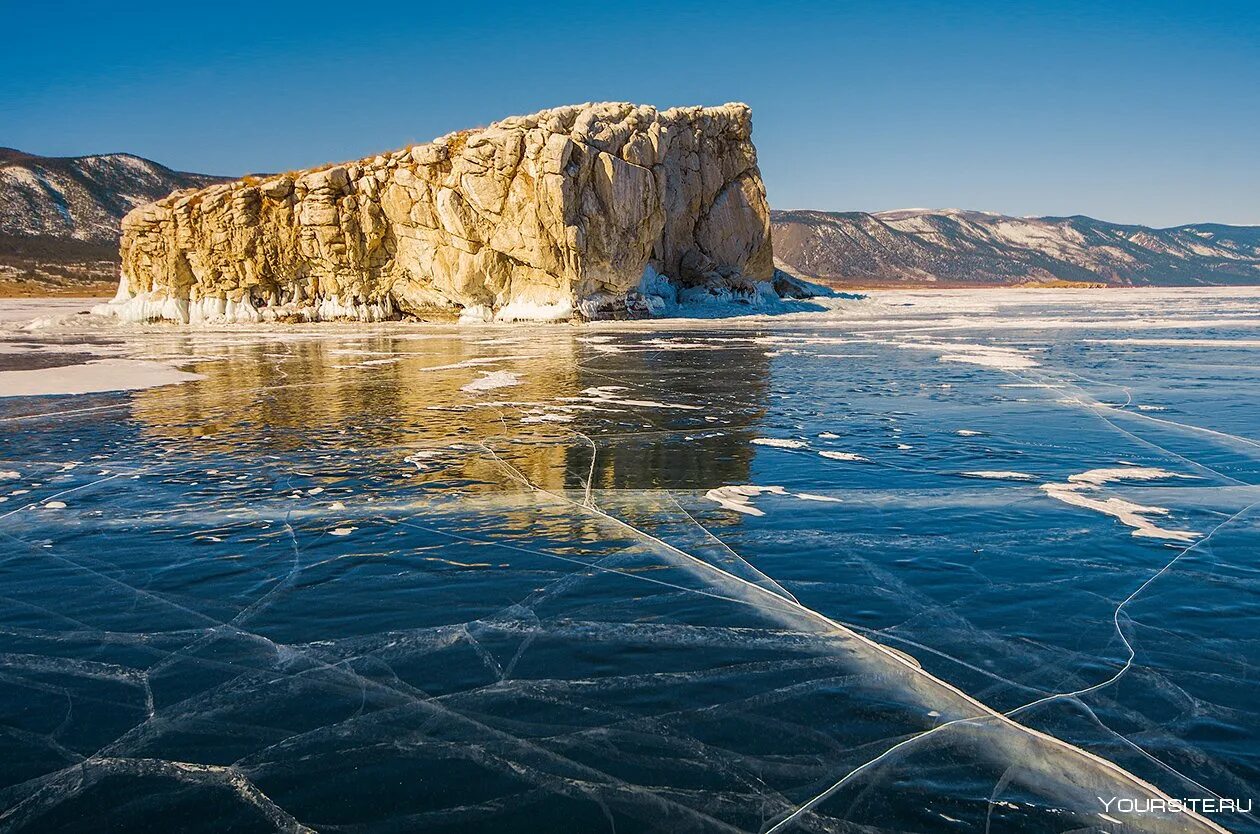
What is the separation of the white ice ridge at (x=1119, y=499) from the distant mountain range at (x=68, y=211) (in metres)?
110

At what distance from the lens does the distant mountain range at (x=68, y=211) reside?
365ft

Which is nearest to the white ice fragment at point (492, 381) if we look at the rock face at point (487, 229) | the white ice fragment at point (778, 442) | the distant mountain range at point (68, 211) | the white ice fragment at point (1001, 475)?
the white ice fragment at point (778, 442)

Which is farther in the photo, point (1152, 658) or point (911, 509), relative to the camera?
point (911, 509)

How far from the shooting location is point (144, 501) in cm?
883

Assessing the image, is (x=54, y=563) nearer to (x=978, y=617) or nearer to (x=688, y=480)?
(x=688, y=480)

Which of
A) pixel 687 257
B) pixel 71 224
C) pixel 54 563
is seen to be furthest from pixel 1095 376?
pixel 71 224

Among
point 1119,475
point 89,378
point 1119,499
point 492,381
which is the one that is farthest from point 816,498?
point 89,378

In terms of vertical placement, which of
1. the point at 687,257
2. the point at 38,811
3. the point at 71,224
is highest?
the point at 71,224

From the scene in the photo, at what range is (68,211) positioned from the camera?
155 m

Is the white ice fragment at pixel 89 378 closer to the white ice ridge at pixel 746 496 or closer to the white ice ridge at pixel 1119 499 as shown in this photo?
the white ice ridge at pixel 746 496

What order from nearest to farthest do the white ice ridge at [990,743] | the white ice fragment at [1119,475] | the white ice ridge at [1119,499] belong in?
the white ice ridge at [990,743]
the white ice ridge at [1119,499]
the white ice fragment at [1119,475]

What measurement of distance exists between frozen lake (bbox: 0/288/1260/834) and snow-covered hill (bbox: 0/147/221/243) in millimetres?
165205

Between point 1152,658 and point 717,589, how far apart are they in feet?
8.88

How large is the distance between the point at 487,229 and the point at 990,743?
46607mm
